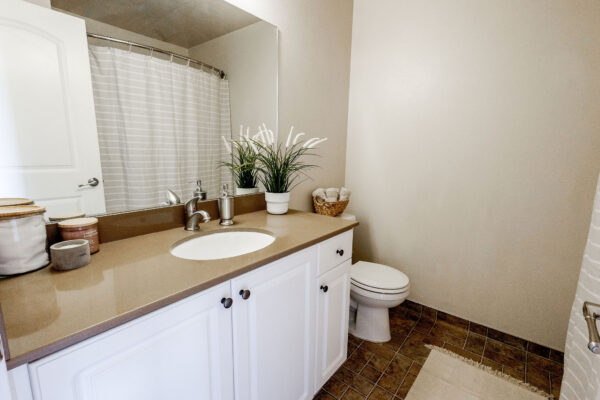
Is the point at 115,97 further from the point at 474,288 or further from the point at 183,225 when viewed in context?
the point at 474,288

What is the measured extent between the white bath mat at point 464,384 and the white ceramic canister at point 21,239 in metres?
1.67

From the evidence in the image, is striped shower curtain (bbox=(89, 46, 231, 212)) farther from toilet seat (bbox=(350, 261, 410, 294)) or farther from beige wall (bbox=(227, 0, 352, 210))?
toilet seat (bbox=(350, 261, 410, 294))

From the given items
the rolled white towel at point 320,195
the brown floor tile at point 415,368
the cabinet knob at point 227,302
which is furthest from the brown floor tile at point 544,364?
the cabinet knob at point 227,302

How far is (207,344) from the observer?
0.81 meters

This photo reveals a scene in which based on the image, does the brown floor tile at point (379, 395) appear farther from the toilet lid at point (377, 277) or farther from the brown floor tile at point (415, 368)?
the toilet lid at point (377, 277)

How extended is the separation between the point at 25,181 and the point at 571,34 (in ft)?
8.18

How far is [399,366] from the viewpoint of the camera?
1602mm

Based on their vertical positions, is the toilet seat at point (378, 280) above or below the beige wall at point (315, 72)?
below

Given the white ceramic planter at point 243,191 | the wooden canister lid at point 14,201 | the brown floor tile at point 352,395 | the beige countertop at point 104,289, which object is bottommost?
the brown floor tile at point 352,395

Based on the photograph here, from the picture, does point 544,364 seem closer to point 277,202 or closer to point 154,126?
point 277,202

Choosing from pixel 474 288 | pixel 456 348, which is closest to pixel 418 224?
pixel 474 288

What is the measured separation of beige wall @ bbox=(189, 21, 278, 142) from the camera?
4.59 feet

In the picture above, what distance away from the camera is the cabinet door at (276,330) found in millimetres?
912

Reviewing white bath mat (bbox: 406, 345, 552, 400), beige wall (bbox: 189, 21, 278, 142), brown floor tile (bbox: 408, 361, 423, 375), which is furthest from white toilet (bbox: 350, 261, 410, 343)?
beige wall (bbox: 189, 21, 278, 142)
